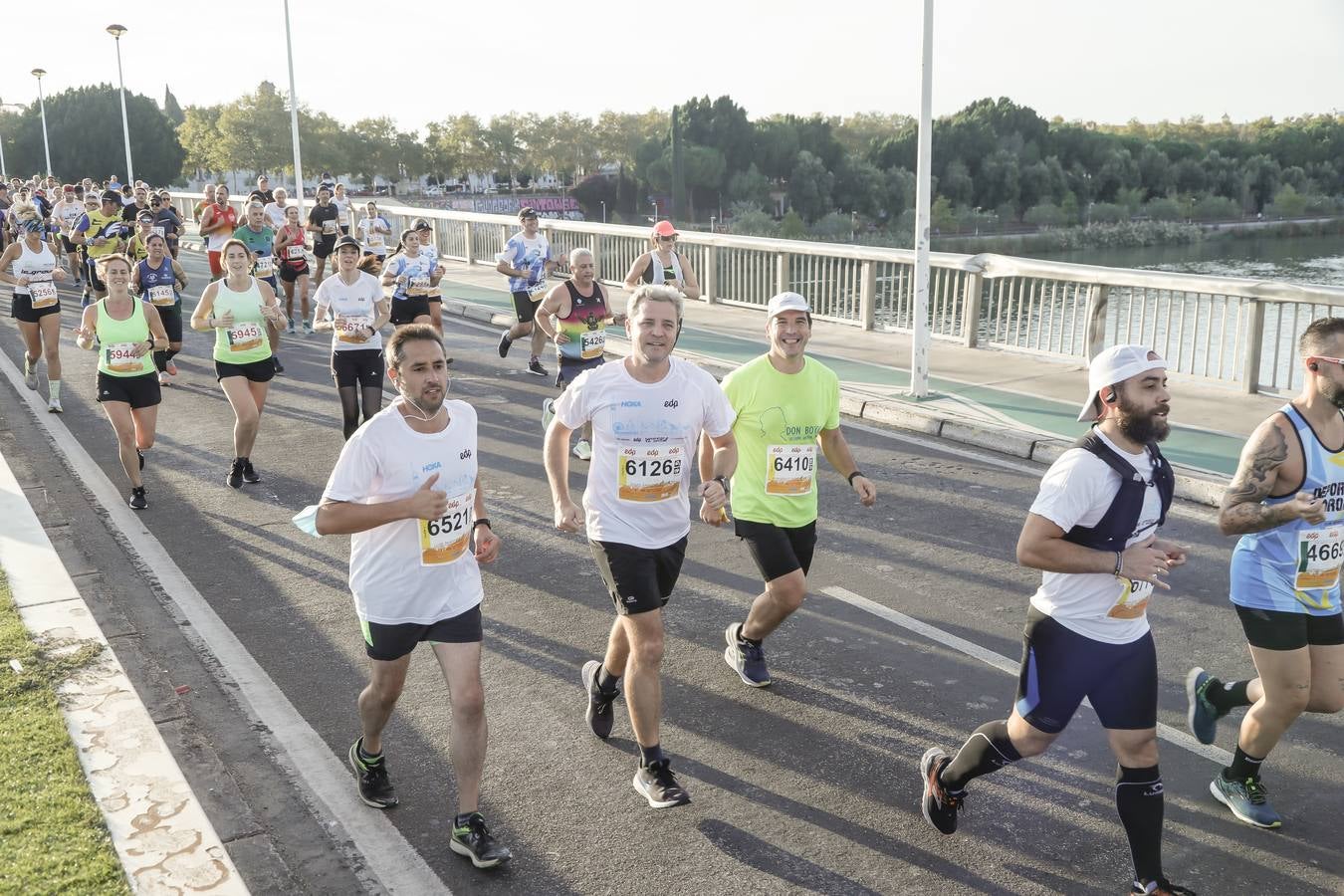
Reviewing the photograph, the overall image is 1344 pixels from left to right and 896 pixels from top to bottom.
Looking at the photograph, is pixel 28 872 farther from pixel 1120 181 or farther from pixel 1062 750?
pixel 1120 181

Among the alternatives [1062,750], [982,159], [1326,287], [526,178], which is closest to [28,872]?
[1062,750]

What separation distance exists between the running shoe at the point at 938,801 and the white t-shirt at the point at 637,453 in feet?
4.50

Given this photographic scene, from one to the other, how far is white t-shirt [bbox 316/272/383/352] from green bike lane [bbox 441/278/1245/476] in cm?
526

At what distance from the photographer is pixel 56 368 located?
42.2 feet

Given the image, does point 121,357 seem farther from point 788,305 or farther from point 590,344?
point 788,305

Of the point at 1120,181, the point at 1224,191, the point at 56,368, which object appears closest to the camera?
the point at 56,368

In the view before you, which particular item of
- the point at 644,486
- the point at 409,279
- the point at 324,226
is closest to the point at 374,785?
the point at 644,486

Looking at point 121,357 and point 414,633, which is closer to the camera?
point 414,633

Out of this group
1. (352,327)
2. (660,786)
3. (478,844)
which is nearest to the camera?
(478,844)

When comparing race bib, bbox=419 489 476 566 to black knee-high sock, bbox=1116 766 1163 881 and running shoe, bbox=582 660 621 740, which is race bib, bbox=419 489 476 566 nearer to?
running shoe, bbox=582 660 621 740

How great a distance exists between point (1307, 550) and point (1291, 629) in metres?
0.30

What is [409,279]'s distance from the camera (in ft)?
46.3

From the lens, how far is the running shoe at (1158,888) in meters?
3.89

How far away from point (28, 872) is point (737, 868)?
2390 millimetres
